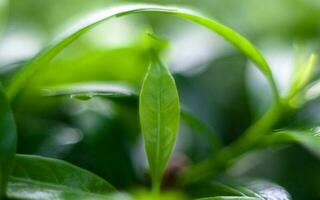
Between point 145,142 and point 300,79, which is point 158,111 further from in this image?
point 300,79

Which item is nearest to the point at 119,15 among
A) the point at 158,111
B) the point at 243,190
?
the point at 158,111

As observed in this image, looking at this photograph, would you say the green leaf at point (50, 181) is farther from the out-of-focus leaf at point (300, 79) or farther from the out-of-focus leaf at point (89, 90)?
the out-of-focus leaf at point (300, 79)

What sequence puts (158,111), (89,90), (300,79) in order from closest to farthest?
(158,111)
(89,90)
(300,79)

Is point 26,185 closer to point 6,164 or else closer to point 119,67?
point 6,164

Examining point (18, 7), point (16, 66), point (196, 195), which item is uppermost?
point (18, 7)

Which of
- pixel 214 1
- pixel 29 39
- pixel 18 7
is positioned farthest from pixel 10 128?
pixel 214 1

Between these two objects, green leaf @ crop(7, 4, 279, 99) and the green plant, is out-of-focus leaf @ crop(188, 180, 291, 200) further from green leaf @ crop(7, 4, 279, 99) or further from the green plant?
green leaf @ crop(7, 4, 279, 99)
